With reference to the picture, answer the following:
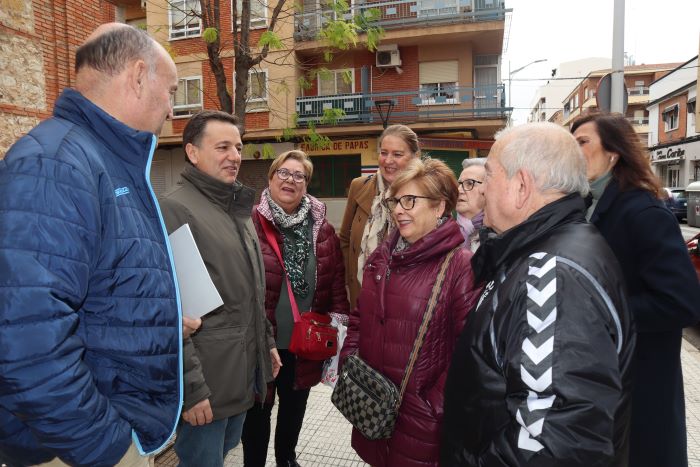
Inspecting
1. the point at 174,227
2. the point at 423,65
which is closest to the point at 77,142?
the point at 174,227

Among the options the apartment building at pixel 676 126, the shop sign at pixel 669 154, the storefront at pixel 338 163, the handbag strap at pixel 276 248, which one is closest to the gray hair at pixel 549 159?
the handbag strap at pixel 276 248

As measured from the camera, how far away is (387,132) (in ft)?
11.6

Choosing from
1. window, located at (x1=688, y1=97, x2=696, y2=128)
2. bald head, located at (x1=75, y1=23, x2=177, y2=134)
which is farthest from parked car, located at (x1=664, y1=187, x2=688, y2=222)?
bald head, located at (x1=75, y1=23, x2=177, y2=134)

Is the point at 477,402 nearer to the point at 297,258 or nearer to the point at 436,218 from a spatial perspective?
the point at 436,218

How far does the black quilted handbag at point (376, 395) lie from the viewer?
7.07ft

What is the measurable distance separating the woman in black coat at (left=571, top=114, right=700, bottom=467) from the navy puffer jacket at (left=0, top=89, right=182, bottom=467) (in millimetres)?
1971

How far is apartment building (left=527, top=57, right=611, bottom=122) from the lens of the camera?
6525 centimetres

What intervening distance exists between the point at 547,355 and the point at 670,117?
44614 millimetres

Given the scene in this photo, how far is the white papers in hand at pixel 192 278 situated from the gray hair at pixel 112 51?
0.63m

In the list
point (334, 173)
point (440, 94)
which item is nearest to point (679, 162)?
point (440, 94)

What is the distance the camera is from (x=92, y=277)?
1335 millimetres

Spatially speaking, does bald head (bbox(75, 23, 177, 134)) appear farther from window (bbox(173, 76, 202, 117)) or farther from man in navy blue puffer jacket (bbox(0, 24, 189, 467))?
window (bbox(173, 76, 202, 117))

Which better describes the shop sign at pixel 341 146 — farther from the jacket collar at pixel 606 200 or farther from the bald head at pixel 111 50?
the bald head at pixel 111 50

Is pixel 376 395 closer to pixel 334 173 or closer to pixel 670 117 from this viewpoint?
pixel 334 173
